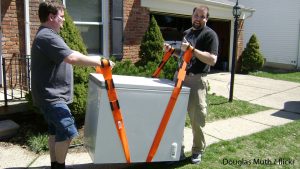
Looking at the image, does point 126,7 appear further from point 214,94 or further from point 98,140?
point 98,140

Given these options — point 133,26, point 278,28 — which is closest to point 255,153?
point 133,26

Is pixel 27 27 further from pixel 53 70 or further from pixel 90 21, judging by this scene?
pixel 53 70

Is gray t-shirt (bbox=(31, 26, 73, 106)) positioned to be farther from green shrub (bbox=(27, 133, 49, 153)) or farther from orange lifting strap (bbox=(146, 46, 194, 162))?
green shrub (bbox=(27, 133, 49, 153))

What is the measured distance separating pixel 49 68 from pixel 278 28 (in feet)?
53.7

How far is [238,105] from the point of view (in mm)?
7602

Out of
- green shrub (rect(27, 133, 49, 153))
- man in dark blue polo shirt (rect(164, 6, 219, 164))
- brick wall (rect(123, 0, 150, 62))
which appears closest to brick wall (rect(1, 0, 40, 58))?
green shrub (rect(27, 133, 49, 153))

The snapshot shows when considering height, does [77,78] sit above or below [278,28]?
below

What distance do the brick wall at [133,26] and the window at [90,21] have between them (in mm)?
713

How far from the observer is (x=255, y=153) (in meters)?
4.70

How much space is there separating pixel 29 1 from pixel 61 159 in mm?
4161

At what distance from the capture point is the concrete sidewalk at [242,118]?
4238 mm

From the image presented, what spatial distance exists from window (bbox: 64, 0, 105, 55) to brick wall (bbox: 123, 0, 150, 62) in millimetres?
713

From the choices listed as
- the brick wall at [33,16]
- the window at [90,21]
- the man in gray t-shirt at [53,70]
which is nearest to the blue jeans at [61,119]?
the man in gray t-shirt at [53,70]

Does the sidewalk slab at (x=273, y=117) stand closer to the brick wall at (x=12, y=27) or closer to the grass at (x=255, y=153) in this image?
the grass at (x=255, y=153)
